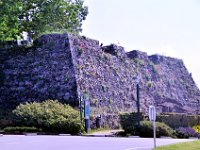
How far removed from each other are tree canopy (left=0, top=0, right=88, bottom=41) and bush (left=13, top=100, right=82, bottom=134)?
10784mm

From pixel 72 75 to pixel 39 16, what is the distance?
1408cm

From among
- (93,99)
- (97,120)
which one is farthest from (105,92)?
(97,120)

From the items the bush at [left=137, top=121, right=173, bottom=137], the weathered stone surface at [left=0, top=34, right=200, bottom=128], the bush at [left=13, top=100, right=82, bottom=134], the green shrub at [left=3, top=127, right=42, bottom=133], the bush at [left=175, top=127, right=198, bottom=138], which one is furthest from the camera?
the weathered stone surface at [left=0, top=34, right=200, bottom=128]

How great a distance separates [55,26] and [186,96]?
16039mm

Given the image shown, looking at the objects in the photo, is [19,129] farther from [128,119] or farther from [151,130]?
[128,119]

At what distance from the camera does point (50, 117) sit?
32.6 metres

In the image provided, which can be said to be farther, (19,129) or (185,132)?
(185,132)

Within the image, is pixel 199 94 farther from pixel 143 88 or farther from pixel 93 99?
pixel 93 99

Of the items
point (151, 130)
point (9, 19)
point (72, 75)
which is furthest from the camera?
point (9, 19)

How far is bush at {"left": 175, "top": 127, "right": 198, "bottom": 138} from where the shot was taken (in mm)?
31156

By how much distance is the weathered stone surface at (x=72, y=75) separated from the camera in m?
37.2

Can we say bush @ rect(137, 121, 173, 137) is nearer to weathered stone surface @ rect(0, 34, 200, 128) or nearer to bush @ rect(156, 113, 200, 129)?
bush @ rect(156, 113, 200, 129)

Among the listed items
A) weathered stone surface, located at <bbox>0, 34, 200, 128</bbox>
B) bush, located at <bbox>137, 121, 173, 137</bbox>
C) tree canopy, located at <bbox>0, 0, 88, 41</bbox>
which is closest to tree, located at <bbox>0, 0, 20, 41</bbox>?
tree canopy, located at <bbox>0, 0, 88, 41</bbox>

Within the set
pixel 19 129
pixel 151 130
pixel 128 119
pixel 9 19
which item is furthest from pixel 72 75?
pixel 9 19
